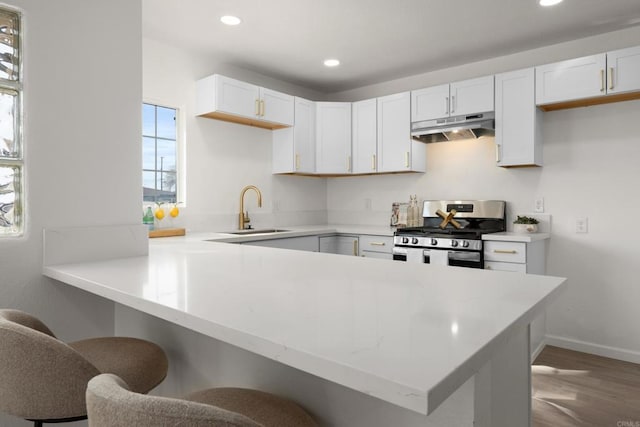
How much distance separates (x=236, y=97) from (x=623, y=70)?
2935 millimetres

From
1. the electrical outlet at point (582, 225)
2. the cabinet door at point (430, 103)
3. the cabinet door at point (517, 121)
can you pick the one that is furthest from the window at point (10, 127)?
the electrical outlet at point (582, 225)

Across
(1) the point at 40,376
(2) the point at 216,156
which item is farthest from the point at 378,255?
(1) the point at 40,376

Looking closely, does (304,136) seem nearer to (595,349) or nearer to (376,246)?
(376,246)

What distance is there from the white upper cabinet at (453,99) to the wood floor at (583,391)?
2.09 m

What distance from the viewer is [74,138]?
5.66ft

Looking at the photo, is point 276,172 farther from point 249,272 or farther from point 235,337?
point 235,337

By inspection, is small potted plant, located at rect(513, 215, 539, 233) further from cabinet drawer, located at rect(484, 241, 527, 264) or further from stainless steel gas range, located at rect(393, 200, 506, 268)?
cabinet drawer, located at rect(484, 241, 527, 264)

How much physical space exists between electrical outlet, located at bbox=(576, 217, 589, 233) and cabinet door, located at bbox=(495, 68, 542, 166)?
554mm

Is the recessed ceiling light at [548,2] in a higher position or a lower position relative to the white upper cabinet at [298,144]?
higher

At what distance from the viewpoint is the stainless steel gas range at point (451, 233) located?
3.31 meters

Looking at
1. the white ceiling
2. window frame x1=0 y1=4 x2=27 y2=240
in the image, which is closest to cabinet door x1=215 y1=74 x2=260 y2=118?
the white ceiling

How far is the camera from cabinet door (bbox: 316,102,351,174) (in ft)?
14.3

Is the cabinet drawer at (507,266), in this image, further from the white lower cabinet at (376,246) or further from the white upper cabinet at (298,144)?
the white upper cabinet at (298,144)

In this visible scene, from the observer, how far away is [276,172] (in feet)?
14.4
